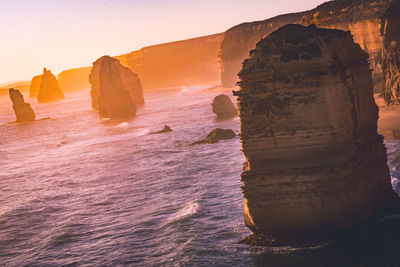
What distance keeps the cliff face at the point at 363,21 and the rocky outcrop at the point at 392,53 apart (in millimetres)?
9757

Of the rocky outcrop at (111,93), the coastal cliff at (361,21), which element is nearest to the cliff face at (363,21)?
the coastal cliff at (361,21)

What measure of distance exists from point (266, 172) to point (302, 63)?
3.39 meters

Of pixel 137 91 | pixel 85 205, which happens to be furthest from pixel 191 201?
pixel 137 91

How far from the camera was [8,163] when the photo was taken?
47656mm

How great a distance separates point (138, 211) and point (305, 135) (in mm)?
12571

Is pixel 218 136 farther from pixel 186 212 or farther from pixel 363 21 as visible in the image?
pixel 363 21

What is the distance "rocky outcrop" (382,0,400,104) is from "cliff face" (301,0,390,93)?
32.0ft

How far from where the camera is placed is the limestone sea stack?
40.5 ft

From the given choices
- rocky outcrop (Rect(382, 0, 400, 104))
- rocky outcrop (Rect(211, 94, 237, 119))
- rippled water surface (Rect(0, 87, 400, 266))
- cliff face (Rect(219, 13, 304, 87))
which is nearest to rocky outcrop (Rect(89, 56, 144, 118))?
rocky outcrop (Rect(211, 94, 237, 119))

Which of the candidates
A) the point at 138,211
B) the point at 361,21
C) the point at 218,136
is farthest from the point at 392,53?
the point at 138,211

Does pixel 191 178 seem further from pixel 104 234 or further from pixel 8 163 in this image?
pixel 8 163

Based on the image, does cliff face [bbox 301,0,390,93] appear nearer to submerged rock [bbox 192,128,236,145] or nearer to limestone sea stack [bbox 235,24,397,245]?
Result: submerged rock [bbox 192,128,236,145]

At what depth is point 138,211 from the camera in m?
22.6

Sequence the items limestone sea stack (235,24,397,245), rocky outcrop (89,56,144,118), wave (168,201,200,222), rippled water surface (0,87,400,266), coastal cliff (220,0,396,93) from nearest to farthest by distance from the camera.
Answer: limestone sea stack (235,24,397,245) < rippled water surface (0,87,400,266) < wave (168,201,200,222) < coastal cliff (220,0,396,93) < rocky outcrop (89,56,144,118)
